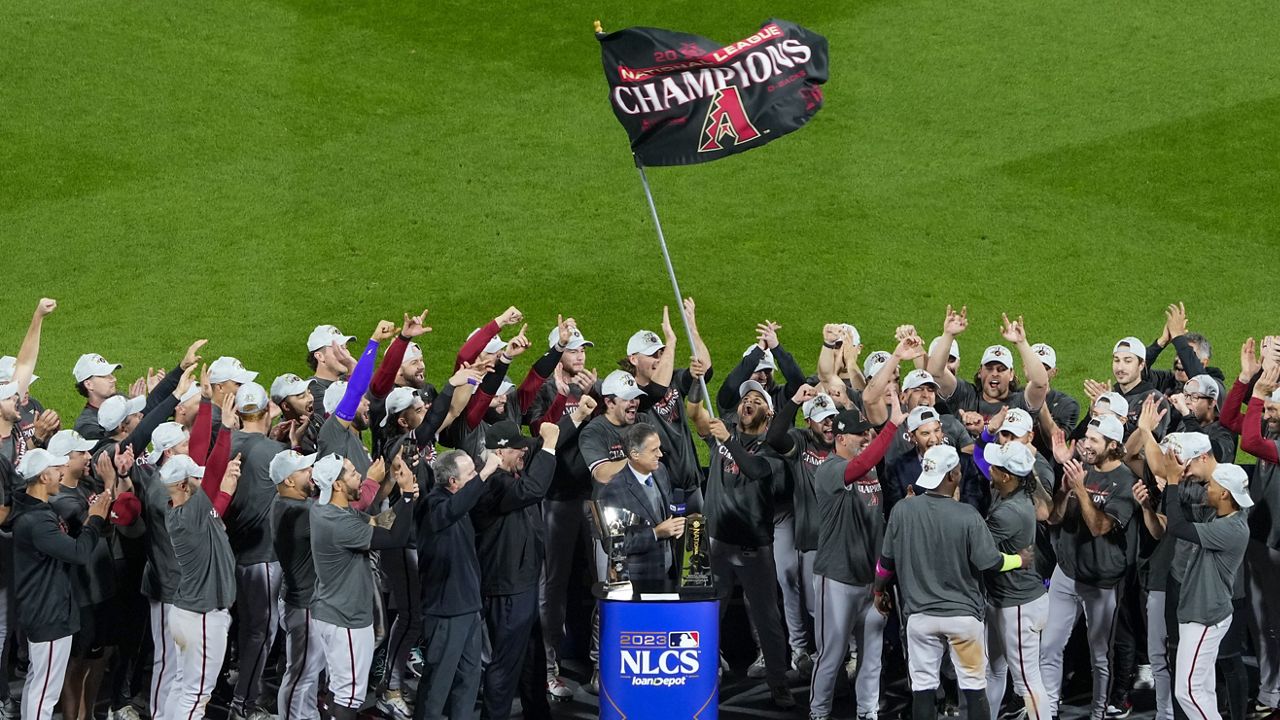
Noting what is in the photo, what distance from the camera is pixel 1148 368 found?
1247 cm

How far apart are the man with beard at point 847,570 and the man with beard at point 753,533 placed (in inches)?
15.9

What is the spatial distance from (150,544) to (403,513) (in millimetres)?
1582

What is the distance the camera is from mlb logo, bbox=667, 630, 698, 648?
363 inches

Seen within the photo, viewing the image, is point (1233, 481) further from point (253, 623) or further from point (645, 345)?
point (253, 623)

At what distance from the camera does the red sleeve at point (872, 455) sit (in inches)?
378

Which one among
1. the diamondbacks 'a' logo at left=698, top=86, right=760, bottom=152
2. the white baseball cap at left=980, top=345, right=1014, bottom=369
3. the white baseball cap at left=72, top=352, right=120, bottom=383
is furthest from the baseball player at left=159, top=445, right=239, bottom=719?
the white baseball cap at left=980, top=345, right=1014, bottom=369

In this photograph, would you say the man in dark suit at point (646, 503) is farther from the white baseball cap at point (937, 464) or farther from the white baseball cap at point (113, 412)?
the white baseball cap at point (113, 412)

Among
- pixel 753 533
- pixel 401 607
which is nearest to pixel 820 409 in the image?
pixel 753 533

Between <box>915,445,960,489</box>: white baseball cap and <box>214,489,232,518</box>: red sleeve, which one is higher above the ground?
<box>915,445,960,489</box>: white baseball cap

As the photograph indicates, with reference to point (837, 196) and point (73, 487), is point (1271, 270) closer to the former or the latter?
point (837, 196)

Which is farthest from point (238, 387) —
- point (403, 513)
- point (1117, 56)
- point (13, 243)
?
point (1117, 56)

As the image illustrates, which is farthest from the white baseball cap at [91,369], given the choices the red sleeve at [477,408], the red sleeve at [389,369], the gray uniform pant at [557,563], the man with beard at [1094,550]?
the man with beard at [1094,550]

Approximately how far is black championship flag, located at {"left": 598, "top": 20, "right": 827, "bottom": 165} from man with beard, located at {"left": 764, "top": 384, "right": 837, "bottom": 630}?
202cm

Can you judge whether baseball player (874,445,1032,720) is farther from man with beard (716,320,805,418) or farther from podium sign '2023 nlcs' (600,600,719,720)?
man with beard (716,320,805,418)
